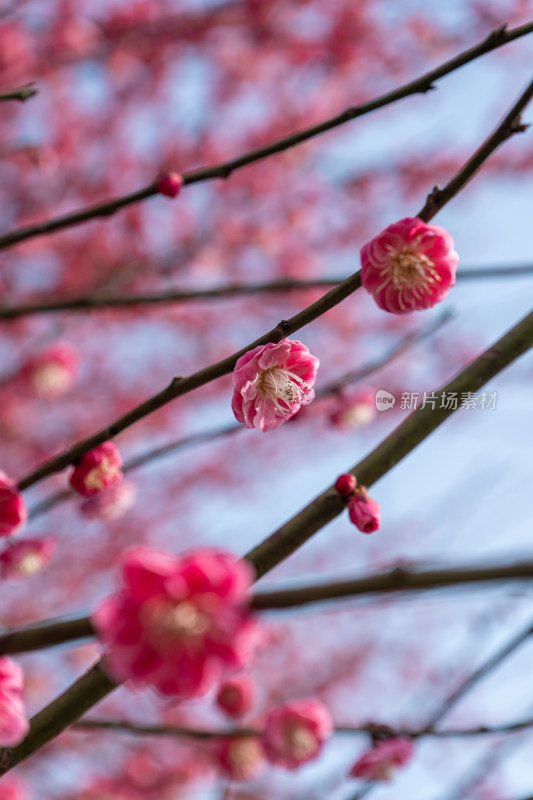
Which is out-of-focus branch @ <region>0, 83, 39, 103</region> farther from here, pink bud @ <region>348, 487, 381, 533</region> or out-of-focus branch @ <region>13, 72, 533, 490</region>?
pink bud @ <region>348, 487, 381, 533</region>

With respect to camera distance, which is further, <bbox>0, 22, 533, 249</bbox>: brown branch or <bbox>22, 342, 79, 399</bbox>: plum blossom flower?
<bbox>22, 342, 79, 399</bbox>: plum blossom flower

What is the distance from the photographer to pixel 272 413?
1.51m

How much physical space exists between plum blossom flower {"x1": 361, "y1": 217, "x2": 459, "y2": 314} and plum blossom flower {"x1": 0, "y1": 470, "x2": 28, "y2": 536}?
3.16 ft

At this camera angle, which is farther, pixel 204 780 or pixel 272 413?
pixel 204 780

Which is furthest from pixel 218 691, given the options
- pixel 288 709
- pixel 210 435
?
pixel 210 435

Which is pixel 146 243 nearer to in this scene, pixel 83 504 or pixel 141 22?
pixel 141 22

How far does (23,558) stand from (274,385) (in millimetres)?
1452

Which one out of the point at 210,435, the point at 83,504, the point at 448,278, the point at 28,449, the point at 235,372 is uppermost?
the point at 28,449

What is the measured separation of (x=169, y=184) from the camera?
1.99 meters

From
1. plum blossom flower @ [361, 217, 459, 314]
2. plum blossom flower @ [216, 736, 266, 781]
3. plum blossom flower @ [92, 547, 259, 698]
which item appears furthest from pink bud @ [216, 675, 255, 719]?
plum blossom flower @ [92, 547, 259, 698]

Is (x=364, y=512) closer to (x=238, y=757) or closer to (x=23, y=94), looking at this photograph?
(x=23, y=94)

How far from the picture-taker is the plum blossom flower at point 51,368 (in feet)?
13.7

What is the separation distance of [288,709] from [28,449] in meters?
4.84

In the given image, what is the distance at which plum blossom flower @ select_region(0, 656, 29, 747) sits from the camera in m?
1.17
